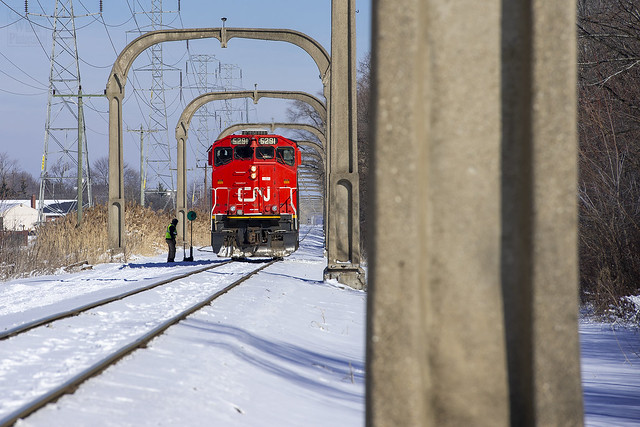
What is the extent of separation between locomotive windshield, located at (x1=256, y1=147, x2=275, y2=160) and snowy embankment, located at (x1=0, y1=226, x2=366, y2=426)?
1111 centimetres

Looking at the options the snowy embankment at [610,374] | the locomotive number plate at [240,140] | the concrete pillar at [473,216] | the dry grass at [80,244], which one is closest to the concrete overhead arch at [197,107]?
the dry grass at [80,244]

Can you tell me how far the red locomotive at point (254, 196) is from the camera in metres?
22.2

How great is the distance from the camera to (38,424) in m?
4.23

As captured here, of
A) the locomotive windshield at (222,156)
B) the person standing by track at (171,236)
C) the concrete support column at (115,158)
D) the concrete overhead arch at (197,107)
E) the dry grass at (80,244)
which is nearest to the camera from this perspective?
the dry grass at (80,244)

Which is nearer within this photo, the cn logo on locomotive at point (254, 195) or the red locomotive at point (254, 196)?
the red locomotive at point (254, 196)

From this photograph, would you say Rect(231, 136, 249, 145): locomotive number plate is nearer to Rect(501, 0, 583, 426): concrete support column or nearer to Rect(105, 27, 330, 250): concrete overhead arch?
Rect(105, 27, 330, 250): concrete overhead arch

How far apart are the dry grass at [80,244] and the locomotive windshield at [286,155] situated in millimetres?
6348

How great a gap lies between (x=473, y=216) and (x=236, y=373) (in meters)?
3.96

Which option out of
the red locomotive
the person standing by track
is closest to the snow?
the red locomotive

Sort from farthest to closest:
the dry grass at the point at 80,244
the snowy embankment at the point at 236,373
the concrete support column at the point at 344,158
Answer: the dry grass at the point at 80,244, the concrete support column at the point at 344,158, the snowy embankment at the point at 236,373

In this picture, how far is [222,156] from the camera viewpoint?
2256 cm

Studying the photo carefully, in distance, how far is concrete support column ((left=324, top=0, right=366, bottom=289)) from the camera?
14.2m

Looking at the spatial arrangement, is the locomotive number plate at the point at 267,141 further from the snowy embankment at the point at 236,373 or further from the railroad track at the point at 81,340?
the snowy embankment at the point at 236,373

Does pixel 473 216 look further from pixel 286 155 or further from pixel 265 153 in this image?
pixel 286 155
